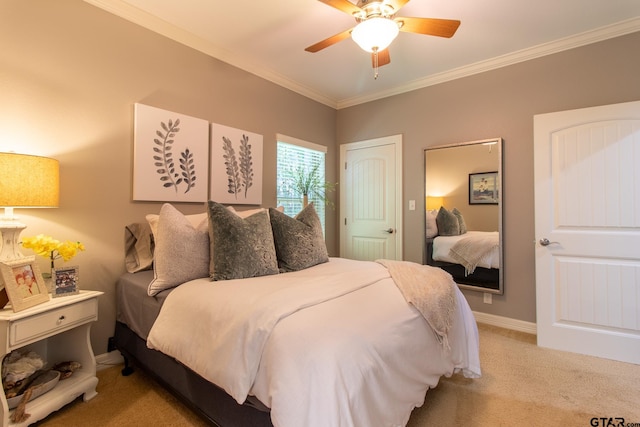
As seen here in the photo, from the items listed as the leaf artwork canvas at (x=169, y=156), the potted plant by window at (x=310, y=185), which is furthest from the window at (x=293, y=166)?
the leaf artwork canvas at (x=169, y=156)

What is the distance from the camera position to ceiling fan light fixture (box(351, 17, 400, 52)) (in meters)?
1.78

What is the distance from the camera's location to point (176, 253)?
1.88 meters

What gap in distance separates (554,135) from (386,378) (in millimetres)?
2692

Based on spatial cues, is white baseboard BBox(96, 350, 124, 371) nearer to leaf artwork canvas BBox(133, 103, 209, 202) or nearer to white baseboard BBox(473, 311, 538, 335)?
leaf artwork canvas BBox(133, 103, 209, 202)

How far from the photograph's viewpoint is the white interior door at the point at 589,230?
2381 millimetres

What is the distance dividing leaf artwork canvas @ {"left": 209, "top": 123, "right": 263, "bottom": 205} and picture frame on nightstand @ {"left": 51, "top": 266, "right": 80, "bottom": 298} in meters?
1.25

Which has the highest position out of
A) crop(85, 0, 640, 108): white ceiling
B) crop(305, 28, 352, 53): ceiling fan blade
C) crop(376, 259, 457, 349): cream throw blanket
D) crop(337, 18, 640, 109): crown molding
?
crop(85, 0, 640, 108): white ceiling

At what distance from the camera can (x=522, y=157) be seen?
294 cm

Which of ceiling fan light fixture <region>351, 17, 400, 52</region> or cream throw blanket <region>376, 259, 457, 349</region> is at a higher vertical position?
ceiling fan light fixture <region>351, 17, 400, 52</region>

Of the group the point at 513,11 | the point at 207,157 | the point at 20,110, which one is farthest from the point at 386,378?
the point at 513,11

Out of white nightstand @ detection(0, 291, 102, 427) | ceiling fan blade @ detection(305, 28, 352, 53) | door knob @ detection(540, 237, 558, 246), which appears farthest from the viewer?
door knob @ detection(540, 237, 558, 246)

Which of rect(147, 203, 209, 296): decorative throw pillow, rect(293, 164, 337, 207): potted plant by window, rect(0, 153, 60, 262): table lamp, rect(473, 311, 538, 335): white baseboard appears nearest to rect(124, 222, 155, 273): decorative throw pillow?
rect(147, 203, 209, 296): decorative throw pillow

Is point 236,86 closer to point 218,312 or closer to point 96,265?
point 96,265

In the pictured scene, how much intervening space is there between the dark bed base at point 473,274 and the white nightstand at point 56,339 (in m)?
3.12
